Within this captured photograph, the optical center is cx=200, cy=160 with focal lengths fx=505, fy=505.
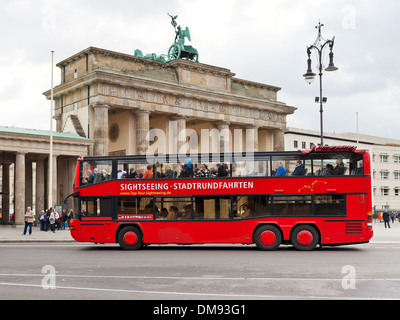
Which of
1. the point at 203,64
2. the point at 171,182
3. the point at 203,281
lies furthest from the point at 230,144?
the point at 203,281

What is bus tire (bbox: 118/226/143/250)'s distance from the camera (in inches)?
763

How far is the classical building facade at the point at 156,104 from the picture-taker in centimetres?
4919

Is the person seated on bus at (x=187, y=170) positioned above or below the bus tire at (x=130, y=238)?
above

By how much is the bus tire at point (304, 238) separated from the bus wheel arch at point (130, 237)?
5784 mm

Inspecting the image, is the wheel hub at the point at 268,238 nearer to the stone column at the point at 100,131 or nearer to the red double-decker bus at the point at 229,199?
the red double-decker bus at the point at 229,199

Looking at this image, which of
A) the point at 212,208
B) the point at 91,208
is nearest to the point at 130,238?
the point at 91,208

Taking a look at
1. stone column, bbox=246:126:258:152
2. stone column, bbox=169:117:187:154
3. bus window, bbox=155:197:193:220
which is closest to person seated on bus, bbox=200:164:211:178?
bus window, bbox=155:197:193:220

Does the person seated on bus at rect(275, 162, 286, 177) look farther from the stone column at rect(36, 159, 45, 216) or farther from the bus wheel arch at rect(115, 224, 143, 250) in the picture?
the stone column at rect(36, 159, 45, 216)

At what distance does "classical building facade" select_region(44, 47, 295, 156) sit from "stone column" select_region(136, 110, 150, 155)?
4.0 inches

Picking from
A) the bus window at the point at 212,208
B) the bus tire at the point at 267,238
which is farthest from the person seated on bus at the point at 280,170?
the bus window at the point at 212,208

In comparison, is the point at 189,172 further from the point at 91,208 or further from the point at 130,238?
the point at 91,208

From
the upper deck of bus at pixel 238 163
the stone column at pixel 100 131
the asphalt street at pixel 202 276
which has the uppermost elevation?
the stone column at pixel 100 131

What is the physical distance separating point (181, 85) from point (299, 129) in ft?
138
